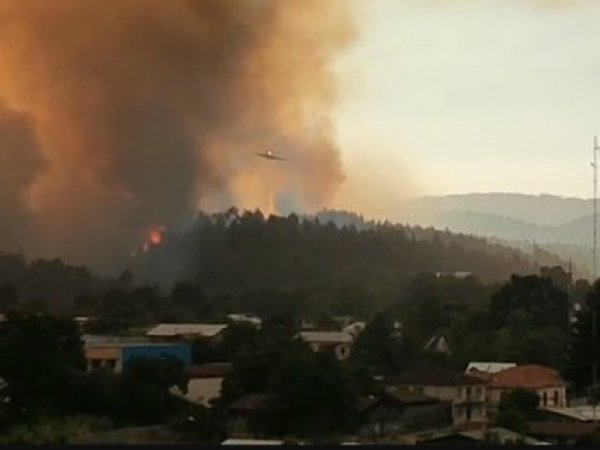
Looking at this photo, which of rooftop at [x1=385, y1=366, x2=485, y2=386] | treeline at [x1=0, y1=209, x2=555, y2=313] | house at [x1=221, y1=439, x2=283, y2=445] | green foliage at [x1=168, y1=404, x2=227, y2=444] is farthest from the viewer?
treeline at [x1=0, y1=209, x2=555, y2=313]

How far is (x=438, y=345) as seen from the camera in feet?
6.77

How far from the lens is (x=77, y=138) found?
6.80 ft

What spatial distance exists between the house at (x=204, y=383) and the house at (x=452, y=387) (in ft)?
1.17

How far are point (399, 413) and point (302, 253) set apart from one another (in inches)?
17.2

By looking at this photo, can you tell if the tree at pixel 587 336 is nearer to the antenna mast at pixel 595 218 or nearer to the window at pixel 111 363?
the antenna mast at pixel 595 218

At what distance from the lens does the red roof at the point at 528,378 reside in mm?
1992

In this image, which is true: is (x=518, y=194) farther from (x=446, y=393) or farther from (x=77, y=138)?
(x=77, y=138)

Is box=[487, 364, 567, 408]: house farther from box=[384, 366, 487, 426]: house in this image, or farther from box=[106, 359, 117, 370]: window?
box=[106, 359, 117, 370]: window

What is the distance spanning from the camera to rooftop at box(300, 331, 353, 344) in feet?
6.67

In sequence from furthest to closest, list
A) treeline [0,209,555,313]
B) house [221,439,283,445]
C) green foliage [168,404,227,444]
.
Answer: treeline [0,209,555,313]
green foliage [168,404,227,444]
house [221,439,283,445]

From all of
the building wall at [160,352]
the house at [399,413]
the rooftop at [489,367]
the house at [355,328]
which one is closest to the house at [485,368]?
the rooftop at [489,367]

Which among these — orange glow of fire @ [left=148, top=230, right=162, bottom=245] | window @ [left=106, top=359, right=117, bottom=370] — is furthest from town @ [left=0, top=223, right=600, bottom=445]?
orange glow of fire @ [left=148, top=230, right=162, bottom=245]

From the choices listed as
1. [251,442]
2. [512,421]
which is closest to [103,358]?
[251,442]

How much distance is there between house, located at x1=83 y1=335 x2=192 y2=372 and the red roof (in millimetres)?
669
